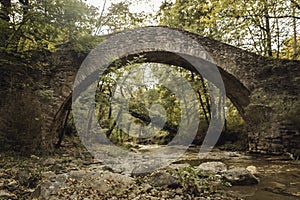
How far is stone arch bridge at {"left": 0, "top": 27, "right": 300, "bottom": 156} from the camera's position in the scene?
584 centimetres

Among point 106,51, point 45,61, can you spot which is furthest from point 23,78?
point 106,51

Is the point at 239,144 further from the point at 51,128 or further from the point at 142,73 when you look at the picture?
the point at 51,128

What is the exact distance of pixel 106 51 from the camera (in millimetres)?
7723

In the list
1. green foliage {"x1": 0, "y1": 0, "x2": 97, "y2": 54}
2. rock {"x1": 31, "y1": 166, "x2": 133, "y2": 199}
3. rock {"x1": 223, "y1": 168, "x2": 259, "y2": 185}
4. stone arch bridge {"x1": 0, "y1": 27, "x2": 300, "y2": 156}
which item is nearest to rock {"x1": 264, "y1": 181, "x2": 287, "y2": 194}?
rock {"x1": 223, "y1": 168, "x2": 259, "y2": 185}

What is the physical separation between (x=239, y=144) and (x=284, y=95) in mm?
3495

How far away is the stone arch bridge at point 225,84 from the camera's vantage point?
584 centimetres

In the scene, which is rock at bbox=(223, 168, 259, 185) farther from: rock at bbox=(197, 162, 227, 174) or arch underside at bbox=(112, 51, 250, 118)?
arch underside at bbox=(112, 51, 250, 118)

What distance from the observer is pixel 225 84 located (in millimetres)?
9711

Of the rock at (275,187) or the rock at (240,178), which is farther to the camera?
the rock at (240,178)

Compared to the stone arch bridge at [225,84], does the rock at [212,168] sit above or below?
below

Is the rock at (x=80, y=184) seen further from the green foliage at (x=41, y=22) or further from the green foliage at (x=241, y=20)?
the green foliage at (x=241, y=20)

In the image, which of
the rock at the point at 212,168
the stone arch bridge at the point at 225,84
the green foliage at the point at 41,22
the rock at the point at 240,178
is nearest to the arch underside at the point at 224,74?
the stone arch bridge at the point at 225,84

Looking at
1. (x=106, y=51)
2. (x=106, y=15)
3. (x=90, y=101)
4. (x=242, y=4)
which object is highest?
(x=106, y=15)

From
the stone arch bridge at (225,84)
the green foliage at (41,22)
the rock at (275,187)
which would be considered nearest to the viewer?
the rock at (275,187)
